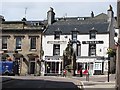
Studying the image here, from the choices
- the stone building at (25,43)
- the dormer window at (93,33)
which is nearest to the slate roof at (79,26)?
the dormer window at (93,33)

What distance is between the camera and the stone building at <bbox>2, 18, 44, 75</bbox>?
184 feet

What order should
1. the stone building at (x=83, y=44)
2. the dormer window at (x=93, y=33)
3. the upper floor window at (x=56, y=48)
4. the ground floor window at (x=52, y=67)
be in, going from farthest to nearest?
the upper floor window at (x=56, y=48), the dormer window at (x=93, y=33), the ground floor window at (x=52, y=67), the stone building at (x=83, y=44)

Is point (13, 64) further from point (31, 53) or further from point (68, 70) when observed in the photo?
point (68, 70)

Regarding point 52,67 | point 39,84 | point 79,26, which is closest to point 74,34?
point 79,26

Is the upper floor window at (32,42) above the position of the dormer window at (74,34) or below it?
below

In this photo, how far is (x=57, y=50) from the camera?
186 feet

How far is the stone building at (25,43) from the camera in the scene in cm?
5616

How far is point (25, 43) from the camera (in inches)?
2264

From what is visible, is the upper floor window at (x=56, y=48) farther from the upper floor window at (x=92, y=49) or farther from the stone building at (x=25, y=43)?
the upper floor window at (x=92, y=49)

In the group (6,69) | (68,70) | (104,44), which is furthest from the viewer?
(104,44)

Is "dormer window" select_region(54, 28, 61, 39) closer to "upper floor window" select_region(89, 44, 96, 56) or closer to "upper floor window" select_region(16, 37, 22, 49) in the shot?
"upper floor window" select_region(89, 44, 96, 56)

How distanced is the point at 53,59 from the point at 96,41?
7809mm

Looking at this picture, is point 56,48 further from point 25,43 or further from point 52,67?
point 25,43

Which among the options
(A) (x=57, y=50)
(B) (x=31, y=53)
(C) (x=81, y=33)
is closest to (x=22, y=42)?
(B) (x=31, y=53)
